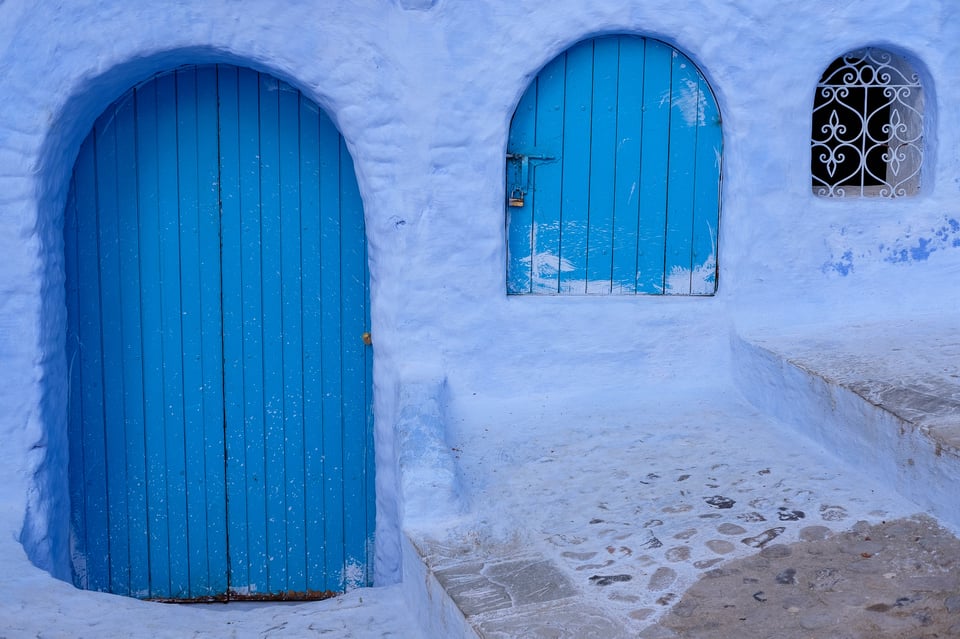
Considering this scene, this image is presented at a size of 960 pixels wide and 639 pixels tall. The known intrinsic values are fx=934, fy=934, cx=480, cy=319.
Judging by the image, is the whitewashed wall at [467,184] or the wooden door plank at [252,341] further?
the wooden door plank at [252,341]

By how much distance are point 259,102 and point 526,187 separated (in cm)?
133

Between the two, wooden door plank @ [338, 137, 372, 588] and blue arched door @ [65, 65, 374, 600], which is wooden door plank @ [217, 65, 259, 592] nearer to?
blue arched door @ [65, 65, 374, 600]

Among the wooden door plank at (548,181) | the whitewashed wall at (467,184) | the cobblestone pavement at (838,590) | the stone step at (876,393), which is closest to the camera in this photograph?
the cobblestone pavement at (838,590)

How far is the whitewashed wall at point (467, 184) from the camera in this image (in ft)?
13.2

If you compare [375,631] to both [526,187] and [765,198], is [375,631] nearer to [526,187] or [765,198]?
[526,187]

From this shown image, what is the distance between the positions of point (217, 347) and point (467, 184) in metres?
1.46

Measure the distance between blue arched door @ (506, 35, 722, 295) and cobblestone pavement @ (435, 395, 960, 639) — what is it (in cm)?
77

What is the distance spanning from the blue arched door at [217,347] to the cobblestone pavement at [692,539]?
104 centimetres

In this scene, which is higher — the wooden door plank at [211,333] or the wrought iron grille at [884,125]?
the wrought iron grille at [884,125]

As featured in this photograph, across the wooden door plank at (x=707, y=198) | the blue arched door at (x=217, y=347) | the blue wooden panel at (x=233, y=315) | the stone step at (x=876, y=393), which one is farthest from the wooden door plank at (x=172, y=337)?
the stone step at (x=876, y=393)

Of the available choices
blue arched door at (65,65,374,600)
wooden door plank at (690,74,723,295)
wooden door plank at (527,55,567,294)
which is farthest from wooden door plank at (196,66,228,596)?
wooden door plank at (690,74,723,295)

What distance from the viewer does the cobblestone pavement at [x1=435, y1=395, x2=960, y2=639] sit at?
103 inches

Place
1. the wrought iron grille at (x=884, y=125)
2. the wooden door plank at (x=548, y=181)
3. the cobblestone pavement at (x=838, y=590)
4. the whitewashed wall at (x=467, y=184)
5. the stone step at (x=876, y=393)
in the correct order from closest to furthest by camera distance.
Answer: the cobblestone pavement at (x=838, y=590) → the stone step at (x=876, y=393) → the whitewashed wall at (x=467, y=184) → the wooden door plank at (x=548, y=181) → the wrought iron grille at (x=884, y=125)

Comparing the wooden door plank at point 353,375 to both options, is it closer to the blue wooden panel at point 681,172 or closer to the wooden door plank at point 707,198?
the blue wooden panel at point 681,172
